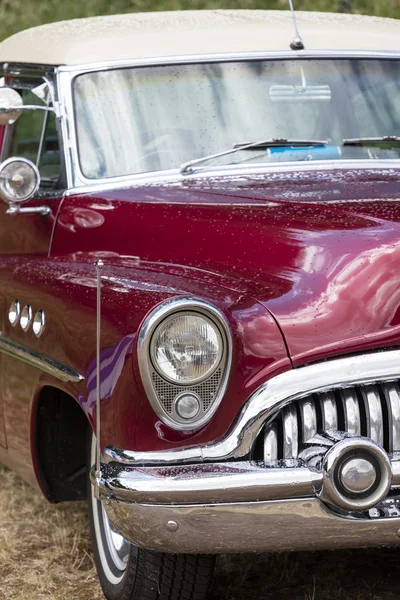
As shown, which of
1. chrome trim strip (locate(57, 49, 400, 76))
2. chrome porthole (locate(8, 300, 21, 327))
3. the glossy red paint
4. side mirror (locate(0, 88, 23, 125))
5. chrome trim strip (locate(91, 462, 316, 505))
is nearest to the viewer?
chrome trim strip (locate(91, 462, 316, 505))

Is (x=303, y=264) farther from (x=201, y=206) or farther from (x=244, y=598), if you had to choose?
(x=244, y=598)

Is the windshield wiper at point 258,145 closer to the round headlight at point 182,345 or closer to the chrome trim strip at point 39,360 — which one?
the chrome trim strip at point 39,360

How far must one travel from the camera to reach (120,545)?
3.42 meters

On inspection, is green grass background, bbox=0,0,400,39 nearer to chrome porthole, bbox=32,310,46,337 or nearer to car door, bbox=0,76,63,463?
car door, bbox=0,76,63,463

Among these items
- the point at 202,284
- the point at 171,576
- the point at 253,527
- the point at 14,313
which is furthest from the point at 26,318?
the point at 253,527

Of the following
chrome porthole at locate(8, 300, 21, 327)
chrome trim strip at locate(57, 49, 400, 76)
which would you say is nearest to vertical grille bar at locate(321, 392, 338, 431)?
chrome porthole at locate(8, 300, 21, 327)

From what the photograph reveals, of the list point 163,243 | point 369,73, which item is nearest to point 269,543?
point 163,243

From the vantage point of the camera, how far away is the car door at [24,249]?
142 inches

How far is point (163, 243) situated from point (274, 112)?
83 centimetres

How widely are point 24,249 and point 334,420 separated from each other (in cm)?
176

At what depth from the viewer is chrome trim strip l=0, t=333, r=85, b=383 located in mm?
3117

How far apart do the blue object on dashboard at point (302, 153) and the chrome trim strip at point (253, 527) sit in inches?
61.2

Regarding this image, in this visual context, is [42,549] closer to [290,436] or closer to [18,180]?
[18,180]

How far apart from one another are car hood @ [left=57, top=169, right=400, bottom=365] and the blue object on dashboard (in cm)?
13
